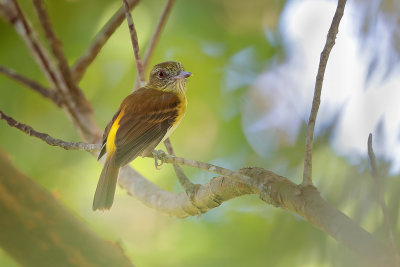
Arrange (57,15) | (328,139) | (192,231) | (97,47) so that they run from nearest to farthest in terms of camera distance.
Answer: (328,139) → (97,47) → (192,231) → (57,15)

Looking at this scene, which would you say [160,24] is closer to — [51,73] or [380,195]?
[51,73]

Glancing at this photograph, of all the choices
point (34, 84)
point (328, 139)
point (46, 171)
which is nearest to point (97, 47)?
point (34, 84)

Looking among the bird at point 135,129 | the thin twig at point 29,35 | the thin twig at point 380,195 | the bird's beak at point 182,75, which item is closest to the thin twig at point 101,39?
the thin twig at point 29,35

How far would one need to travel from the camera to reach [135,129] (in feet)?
10.1

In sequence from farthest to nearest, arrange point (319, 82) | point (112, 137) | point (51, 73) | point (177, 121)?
point (51, 73), point (177, 121), point (112, 137), point (319, 82)

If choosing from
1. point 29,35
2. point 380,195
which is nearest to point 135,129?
point 29,35

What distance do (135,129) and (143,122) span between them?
10 cm

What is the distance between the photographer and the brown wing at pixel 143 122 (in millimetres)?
2920

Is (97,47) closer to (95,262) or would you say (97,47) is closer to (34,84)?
(34,84)

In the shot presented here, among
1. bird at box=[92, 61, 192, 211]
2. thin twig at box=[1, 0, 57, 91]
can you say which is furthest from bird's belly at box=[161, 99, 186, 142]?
thin twig at box=[1, 0, 57, 91]

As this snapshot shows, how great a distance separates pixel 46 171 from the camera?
4.54 m

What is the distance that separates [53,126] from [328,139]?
10.2ft

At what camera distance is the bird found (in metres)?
2.81

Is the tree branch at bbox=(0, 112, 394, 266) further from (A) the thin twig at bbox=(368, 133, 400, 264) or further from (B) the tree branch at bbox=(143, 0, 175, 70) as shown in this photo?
(B) the tree branch at bbox=(143, 0, 175, 70)
